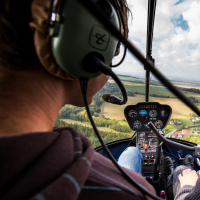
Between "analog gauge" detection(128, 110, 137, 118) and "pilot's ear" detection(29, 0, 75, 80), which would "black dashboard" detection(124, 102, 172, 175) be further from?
"pilot's ear" detection(29, 0, 75, 80)

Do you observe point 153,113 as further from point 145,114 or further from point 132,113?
point 132,113

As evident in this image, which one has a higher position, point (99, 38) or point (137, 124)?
point (99, 38)

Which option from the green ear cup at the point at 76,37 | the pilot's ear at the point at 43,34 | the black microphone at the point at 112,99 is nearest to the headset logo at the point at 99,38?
the green ear cup at the point at 76,37

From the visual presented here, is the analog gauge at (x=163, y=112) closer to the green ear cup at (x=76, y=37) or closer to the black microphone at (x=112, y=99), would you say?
the black microphone at (x=112, y=99)

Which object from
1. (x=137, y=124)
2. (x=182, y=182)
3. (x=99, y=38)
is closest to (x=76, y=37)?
(x=99, y=38)

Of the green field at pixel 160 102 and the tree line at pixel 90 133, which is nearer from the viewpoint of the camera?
the tree line at pixel 90 133

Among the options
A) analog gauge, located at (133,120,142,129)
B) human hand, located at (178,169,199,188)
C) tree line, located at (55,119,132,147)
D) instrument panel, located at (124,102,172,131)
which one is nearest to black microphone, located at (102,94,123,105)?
tree line, located at (55,119,132,147)
